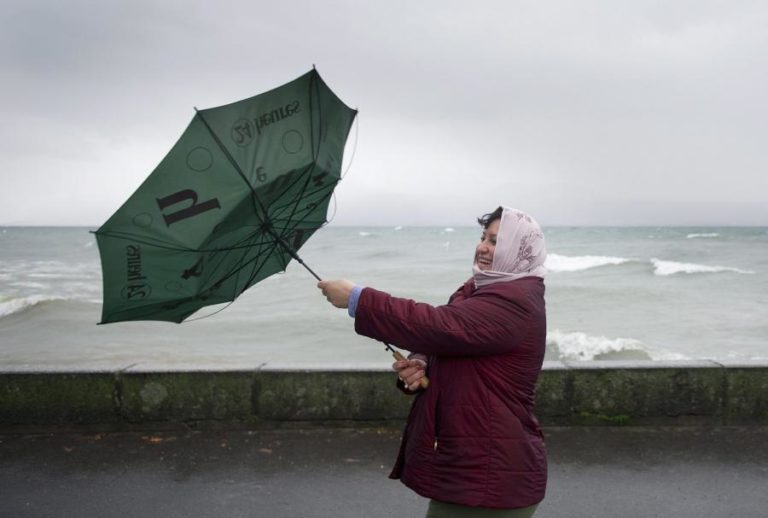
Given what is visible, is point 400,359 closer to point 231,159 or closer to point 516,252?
point 516,252

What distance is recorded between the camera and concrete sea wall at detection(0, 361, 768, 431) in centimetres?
481

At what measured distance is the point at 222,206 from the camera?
2.47 metres

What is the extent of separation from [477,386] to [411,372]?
30 centimetres

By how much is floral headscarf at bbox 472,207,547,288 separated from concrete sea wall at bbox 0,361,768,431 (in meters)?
2.95

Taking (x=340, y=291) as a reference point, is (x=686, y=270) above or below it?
below

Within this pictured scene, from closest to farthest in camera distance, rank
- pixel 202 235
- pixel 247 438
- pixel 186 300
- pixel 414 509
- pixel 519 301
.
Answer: pixel 519 301 → pixel 202 235 → pixel 186 300 → pixel 414 509 → pixel 247 438

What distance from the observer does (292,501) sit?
12.3 feet

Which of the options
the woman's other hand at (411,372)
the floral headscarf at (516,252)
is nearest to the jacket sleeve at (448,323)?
the floral headscarf at (516,252)

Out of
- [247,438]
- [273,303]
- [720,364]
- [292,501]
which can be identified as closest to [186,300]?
[292,501]

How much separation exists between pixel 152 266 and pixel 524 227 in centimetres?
152

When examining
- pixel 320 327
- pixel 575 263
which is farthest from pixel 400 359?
pixel 575 263

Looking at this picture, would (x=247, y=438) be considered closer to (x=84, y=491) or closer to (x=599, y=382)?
(x=84, y=491)

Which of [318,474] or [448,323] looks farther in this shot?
[318,474]

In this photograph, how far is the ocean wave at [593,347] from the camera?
36.9 feet
